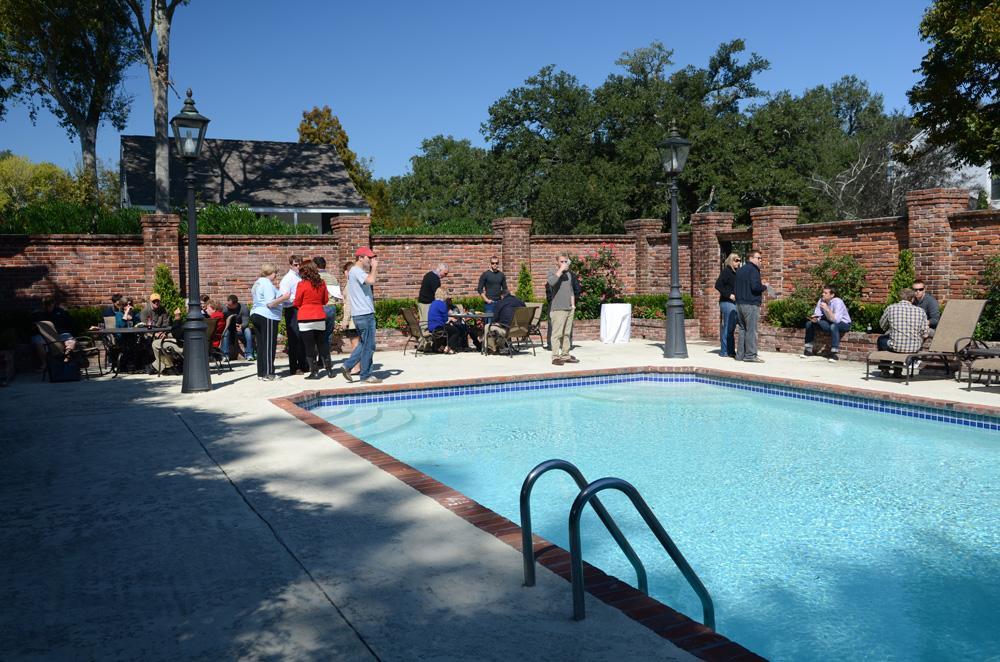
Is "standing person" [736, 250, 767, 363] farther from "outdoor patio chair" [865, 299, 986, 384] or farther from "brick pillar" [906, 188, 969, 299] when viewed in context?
"brick pillar" [906, 188, 969, 299]

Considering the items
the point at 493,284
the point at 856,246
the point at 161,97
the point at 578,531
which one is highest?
the point at 161,97

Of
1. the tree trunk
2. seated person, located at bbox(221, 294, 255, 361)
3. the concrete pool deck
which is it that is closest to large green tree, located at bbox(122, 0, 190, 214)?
the tree trunk

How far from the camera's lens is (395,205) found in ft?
231

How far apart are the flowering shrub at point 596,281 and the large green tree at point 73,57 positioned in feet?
57.9

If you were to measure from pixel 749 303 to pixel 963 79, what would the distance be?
1282cm

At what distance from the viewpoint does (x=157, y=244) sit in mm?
16312

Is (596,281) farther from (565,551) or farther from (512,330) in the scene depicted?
(565,551)

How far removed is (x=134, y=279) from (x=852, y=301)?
46.1ft

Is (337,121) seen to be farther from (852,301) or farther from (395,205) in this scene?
(852,301)

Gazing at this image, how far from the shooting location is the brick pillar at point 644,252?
67.3ft

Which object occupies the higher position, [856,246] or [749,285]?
[856,246]

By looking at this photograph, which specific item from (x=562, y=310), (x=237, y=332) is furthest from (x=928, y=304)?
(x=237, y=332)

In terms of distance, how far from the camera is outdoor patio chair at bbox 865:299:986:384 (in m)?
10.9

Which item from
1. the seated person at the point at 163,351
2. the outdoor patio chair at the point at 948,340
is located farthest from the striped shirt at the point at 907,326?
the seated person at the point at 163,351
